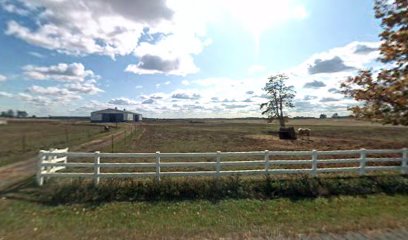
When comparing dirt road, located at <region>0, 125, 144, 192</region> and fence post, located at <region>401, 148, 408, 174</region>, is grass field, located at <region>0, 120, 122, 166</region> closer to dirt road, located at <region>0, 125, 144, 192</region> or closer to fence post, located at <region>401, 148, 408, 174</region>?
dirt road, located at <region>0, 125, 144, 192</region>

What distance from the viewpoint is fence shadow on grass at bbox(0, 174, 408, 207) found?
8625 mm

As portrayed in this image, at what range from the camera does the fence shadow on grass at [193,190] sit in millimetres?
8625

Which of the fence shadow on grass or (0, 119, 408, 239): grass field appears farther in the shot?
the fence shadow on grass

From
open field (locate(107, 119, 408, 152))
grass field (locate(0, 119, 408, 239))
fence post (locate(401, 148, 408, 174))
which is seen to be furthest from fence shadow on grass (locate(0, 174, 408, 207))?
open field (locate(107, 119, 408, 152))

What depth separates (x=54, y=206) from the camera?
318 inches

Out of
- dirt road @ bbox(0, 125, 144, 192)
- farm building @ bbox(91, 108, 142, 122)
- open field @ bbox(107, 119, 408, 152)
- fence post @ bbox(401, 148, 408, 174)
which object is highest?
farm building @ bbox(91, 108, 142, 122)

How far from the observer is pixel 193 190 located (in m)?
8.94

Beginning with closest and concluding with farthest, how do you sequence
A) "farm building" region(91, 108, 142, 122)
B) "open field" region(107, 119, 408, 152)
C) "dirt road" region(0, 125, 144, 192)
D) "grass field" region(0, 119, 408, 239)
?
"grass field" region(0, 119, 408, 239) → "dirt road" region(0, 125, 144, 192) → "open field" region(107, 119, 408, 152) → "farm building" region(91, 108, 142, 122)

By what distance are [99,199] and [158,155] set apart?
2.26 meters

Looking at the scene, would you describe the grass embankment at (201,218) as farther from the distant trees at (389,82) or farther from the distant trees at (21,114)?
the distant trees at (21,114)

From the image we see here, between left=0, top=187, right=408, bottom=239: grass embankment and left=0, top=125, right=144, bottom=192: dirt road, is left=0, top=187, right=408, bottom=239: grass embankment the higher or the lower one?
the lower one

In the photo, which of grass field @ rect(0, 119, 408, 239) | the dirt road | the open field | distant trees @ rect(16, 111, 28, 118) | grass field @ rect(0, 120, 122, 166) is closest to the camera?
grass field @ rect(0, 119, 408, 239)

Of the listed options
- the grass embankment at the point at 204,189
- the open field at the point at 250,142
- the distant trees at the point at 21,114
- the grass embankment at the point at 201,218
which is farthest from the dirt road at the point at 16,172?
the distant trees at the point at 21,114

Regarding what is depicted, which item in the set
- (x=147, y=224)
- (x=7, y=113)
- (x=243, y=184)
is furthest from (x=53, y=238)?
(x=7, y=113)
